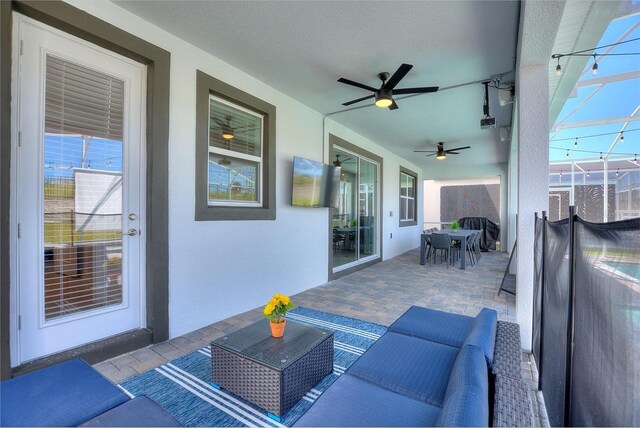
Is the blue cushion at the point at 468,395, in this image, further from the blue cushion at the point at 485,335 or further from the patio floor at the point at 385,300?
the patio floor at the point at 385,300

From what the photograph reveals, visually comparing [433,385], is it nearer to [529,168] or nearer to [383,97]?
[529,168]

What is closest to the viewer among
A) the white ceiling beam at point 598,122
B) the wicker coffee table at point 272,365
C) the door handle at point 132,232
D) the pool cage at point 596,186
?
the wicker coffee table at point 272,365

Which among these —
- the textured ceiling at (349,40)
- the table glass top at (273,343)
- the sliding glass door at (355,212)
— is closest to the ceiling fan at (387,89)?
the textured ceiling at (349,40)

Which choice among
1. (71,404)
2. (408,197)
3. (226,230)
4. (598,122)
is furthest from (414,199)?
(71,404)

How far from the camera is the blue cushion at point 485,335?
49.0 inches

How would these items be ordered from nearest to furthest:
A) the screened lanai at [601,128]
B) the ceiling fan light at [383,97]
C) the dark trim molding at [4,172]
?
the dark trim molding at [4,172] < the ceiling fan light at [383,97] < the screened lanai at [601,128]

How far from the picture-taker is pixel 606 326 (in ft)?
2.95

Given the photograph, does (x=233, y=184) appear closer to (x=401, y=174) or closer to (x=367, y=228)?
(x=367, y=228)

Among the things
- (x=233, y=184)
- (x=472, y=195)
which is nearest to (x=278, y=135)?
(x=233, y=184)

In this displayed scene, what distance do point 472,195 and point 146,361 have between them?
40.6ft

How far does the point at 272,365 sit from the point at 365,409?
64 centimetres

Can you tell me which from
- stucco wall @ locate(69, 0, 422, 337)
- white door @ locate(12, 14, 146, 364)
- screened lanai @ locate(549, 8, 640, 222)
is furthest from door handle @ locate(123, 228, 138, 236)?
screened lanai @ locate(549, 8, 640, 222)

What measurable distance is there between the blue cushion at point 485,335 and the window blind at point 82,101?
9.77 ft

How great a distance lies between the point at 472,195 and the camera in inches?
465
